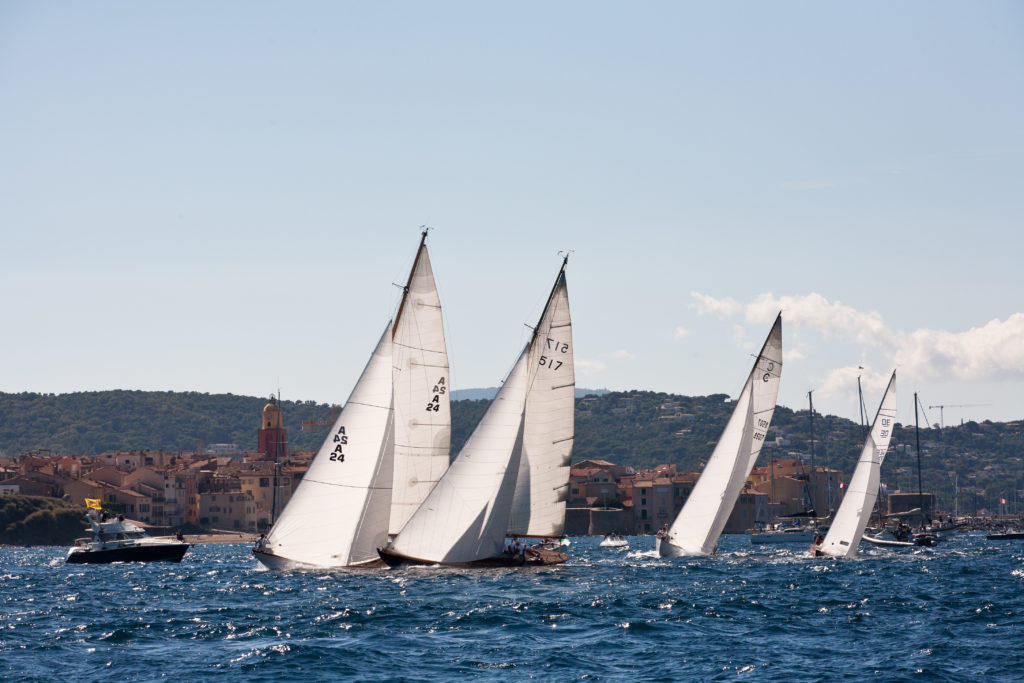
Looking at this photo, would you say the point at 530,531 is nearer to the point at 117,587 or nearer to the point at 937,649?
the point at 117,587

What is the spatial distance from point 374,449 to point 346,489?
185 centimetres

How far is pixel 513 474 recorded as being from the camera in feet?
157

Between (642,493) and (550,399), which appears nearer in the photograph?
(550,399)

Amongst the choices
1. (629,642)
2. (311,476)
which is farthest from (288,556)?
(629,642)

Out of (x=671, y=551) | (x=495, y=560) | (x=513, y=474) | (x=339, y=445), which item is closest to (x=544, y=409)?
(x=513, y=474)

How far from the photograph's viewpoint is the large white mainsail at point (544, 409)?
50469 mm

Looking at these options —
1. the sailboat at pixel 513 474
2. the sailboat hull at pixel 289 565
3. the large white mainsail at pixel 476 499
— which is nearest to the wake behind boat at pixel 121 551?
the sailboat hull at pixel 289 565

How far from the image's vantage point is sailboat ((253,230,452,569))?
1820 inches

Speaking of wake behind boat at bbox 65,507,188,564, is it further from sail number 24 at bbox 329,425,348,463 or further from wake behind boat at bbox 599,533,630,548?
wake behind boat at bbox 599,533,630,548

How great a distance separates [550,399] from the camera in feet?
167

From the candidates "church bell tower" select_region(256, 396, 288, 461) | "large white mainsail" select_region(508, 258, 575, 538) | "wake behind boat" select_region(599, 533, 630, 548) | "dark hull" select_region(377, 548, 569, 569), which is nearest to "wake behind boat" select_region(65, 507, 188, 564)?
"dark hull" select_region(377, 548, 569, 569)

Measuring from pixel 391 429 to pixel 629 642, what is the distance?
20.1 meters

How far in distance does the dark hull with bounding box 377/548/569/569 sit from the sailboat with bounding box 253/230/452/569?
5.14 ft

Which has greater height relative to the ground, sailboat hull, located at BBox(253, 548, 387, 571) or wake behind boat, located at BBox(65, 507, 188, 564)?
sailboat hull, located at BBox(253, 548, 387, 571)
